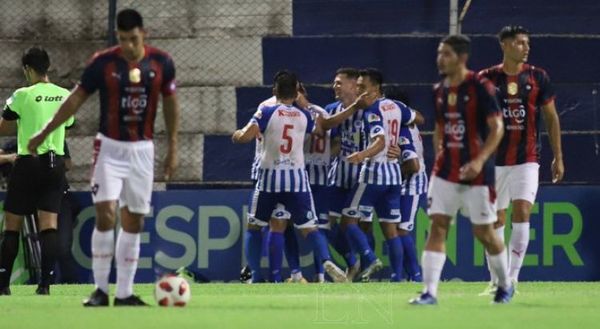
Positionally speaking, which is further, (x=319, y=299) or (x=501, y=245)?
(x=319, y=299)

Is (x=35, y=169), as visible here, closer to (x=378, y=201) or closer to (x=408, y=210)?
(x=378, y=201)

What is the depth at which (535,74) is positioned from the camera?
12.9m

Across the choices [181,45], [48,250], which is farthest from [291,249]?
[48,250]

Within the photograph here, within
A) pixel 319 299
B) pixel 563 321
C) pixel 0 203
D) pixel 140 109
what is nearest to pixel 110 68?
pixel 140 109

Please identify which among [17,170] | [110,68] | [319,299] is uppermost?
[110,68]

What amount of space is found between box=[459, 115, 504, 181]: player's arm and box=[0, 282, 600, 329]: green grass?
928mm

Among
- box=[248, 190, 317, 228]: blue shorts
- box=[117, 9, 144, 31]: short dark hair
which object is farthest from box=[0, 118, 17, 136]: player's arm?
box=[117, 9, 144, 31]: short dark hair

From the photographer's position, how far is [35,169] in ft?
A: 45.0

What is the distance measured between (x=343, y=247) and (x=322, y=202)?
0.57m

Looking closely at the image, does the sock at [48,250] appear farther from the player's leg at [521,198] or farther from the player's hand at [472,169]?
the player's hand at [472,169]

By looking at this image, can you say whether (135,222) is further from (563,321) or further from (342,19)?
(342,19)

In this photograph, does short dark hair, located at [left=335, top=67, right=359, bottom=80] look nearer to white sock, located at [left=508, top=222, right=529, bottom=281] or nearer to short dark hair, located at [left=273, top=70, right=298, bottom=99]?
short dark hair, located at [left=273, top=70, right=298, bottom=99]

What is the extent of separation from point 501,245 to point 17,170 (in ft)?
15.7

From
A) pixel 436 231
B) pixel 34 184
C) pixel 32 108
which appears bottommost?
pixel 436 231
